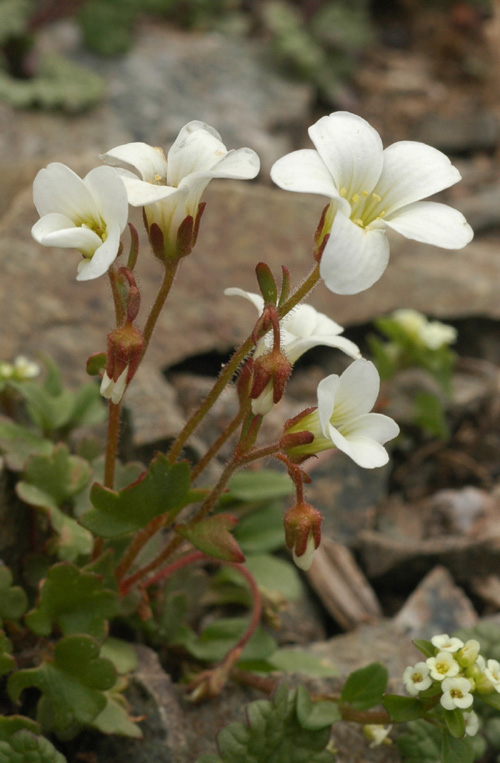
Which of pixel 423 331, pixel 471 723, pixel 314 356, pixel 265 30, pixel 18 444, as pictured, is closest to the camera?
pixel 471 723

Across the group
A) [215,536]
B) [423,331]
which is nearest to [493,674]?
[215,536]

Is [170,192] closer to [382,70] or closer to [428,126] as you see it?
[428,126]

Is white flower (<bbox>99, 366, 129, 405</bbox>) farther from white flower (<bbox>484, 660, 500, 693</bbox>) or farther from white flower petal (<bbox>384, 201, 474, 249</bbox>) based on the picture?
white flower (<bbox>484, 660, 500, 693</bbox>)

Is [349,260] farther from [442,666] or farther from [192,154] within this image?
[442,666]

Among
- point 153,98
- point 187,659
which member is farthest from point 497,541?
point 153,98

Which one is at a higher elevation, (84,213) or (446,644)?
(84,213)

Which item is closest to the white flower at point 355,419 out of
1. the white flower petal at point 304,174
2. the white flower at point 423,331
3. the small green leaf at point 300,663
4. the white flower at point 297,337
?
the white flower at point 297,337

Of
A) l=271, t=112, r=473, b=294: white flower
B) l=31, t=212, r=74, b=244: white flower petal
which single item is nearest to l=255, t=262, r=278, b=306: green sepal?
l=271, t=112, r=473, b=294: white flower
